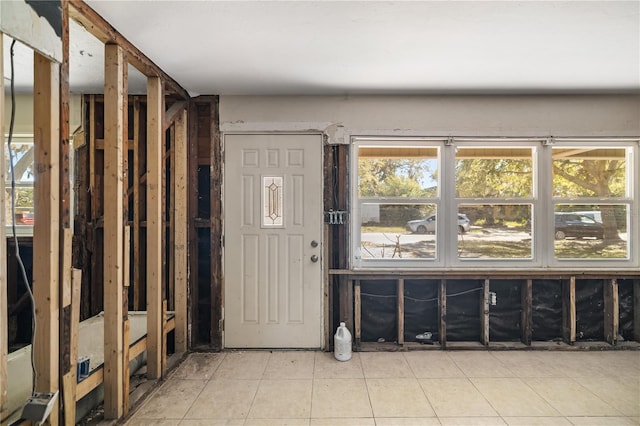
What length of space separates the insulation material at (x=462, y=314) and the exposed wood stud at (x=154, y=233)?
266cm

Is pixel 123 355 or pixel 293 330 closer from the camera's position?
pixel 123 355

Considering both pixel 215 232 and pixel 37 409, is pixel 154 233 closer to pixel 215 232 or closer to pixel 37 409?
pixel 215 232

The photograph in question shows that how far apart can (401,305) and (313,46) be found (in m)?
2.38

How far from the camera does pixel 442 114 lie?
3.12m

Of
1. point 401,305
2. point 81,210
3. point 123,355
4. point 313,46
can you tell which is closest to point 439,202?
point 401,305

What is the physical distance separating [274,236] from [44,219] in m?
1.83

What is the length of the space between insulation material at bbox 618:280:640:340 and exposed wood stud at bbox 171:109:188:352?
4.28 meters

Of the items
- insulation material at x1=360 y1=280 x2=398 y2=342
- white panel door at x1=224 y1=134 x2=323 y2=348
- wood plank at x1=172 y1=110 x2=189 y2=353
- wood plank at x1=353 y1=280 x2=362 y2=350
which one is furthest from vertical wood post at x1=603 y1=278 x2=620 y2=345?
wood plank at x1=172 y1=110 x2=189 y2=353

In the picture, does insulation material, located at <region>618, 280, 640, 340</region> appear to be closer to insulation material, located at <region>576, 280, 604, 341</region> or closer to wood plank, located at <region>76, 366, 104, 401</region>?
insulation material, located at <region>576, 280, 604, 341</region>

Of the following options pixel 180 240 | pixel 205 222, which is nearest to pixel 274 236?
pixel 205 222

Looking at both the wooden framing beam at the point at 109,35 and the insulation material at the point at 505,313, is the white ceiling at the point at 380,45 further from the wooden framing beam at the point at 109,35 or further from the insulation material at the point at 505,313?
the insulation material at the point at 505,313

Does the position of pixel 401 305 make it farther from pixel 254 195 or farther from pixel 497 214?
pixel 254 195

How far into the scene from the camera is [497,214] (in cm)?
316

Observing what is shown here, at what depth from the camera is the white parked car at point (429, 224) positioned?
3.17 meters
